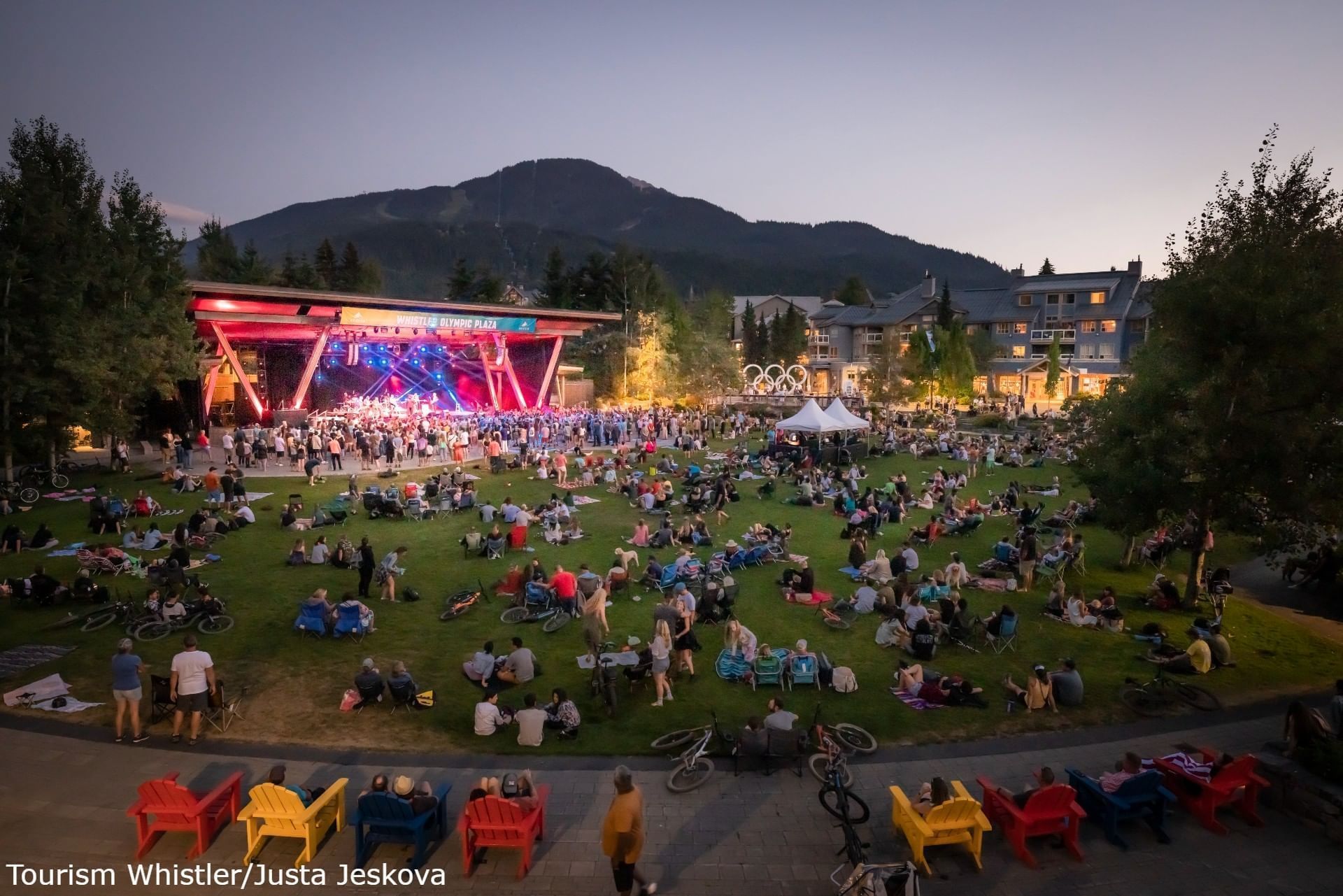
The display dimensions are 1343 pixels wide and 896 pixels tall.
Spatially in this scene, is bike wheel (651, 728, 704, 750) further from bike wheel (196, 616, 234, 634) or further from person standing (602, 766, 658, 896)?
bike wheel (196, 616, 234, 634)

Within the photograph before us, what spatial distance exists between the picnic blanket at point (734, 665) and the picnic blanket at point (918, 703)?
163 centimetres

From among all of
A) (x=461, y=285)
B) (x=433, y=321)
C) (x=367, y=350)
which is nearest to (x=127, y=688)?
(x=433, y=321)

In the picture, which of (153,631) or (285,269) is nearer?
(153,631)

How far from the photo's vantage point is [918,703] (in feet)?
30.4

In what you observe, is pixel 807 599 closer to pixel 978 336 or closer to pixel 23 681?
pixel 23 681

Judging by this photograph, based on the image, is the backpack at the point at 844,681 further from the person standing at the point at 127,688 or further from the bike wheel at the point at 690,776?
the person standing at the point at 127,688

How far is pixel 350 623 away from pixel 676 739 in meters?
6.11

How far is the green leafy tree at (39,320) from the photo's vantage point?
21078mm

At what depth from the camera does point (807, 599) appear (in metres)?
13.1

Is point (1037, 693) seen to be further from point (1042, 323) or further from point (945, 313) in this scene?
point (1042, 323)

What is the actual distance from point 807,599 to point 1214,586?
7.35m

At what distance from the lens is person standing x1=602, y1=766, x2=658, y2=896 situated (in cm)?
540

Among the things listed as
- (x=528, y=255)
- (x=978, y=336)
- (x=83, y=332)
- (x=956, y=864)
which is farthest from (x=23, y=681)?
(x=528, y=255)

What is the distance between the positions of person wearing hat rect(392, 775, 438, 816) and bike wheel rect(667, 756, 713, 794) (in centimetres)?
238
